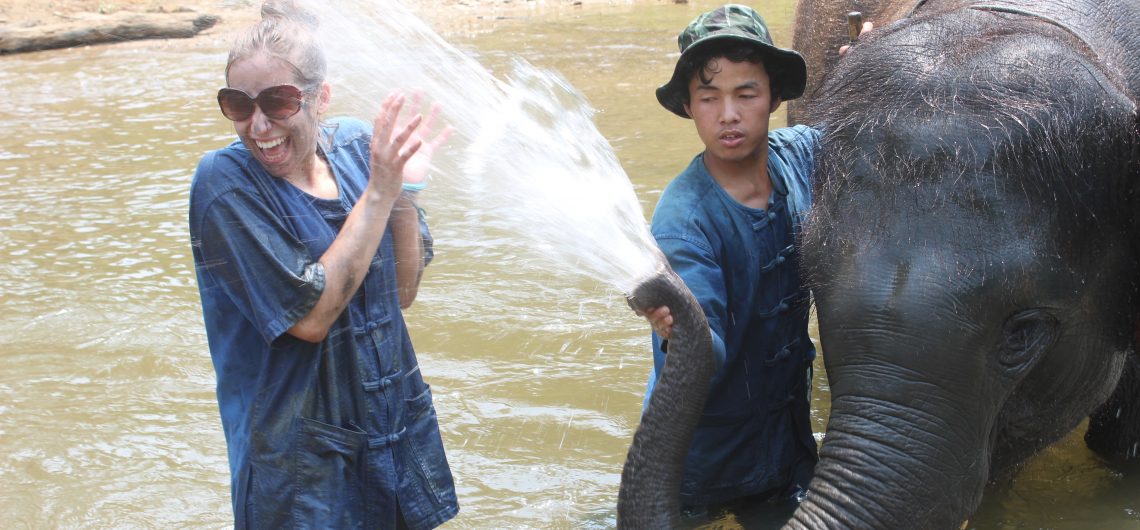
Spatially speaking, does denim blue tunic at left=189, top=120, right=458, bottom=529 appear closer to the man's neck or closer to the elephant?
the elephant

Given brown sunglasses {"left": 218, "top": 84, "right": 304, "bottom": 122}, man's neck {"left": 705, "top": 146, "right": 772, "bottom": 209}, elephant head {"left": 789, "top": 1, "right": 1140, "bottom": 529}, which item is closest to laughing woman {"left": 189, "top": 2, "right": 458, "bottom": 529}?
brown sunglasses {"left": 218, "top": 84, "right": 304, "bottom": 122}

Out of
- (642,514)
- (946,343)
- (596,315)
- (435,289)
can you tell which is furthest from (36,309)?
(946,343)

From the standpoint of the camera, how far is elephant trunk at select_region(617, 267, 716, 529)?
2744mm

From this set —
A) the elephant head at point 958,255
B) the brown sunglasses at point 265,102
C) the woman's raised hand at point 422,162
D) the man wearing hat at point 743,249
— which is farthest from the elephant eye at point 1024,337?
the brown sunglasses at point 265,102

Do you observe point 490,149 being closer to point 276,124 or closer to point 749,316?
point 276,124

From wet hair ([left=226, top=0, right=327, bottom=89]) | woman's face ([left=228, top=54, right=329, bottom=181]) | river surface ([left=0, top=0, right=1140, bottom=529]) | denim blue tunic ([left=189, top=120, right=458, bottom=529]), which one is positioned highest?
wet hair ([left=226, top=0, right=327, bottom=89])

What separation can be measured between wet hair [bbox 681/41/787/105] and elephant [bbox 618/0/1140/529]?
7.3 inches

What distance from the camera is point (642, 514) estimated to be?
8.98 ft

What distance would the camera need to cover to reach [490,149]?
322 cm

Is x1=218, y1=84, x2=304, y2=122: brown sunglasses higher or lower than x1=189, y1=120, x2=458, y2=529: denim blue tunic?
higher

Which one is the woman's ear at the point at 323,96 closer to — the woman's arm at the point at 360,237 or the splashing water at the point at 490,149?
the splashing water at the point at 490,149

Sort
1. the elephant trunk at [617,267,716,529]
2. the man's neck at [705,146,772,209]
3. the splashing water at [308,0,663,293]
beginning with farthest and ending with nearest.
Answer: the man's neck at [705,146,772,209] → the splashing water at [308,0,663,293] → the elephant trunk at [617,267,716,529]

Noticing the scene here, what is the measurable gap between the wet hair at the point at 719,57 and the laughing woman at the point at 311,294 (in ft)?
2.22

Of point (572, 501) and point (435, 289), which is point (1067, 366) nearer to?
point (572, 501)
